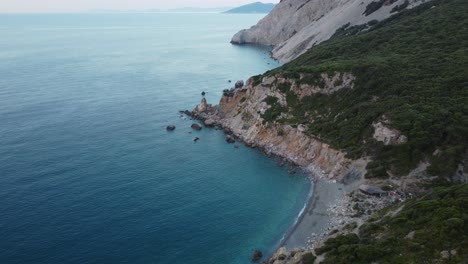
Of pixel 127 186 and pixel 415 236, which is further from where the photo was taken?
pixel 127 186

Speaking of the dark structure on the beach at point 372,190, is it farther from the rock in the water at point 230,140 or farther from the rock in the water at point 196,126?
the rock in the water at point 196,126

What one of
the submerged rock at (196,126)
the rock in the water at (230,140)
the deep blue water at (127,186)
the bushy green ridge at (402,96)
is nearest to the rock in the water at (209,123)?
the submerged rock at (196,126)

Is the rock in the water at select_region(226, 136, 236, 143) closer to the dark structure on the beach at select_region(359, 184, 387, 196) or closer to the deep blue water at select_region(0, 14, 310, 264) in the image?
the deep blue water at select_region(0, 14, 310, 264)

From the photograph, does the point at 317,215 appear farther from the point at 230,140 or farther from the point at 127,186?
the point at 230,140

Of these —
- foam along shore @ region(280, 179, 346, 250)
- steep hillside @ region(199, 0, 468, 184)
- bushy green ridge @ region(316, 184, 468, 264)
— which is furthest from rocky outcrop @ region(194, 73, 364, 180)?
bushy green ridge @ region(316, 184, 468, 264)

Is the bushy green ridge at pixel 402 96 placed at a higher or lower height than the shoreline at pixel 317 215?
higher

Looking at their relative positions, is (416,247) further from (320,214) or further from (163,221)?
(163,221)

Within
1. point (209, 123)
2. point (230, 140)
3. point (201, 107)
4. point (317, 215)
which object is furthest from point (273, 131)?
point (317, 215)
